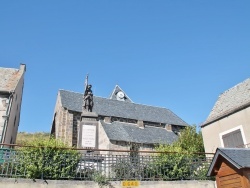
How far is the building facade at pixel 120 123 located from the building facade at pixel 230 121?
911 cm

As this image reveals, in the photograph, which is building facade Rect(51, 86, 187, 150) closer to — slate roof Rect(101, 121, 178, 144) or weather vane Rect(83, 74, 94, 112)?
slate roof Rect(101, 121, 178, 144)

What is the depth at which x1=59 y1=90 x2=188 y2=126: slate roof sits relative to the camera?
2781 cm

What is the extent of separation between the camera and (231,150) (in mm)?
9227

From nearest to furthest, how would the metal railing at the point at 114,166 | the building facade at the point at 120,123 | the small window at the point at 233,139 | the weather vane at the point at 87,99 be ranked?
the metal railing at the point at 114,166 < the weather vane at the point at 87,99 < the small window at the point at 233,139 < the building facade at the point at 120,123

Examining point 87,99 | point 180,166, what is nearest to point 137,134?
point 87,99

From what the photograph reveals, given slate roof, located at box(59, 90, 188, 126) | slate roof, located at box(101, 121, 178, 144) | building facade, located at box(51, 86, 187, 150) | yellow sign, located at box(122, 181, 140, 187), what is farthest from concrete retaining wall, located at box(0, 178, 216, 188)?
slate roof, located at box(59, 90, 188, 126)

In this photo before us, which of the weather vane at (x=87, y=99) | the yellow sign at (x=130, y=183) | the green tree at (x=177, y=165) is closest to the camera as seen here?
the yellow sign at (x=130, y=183)

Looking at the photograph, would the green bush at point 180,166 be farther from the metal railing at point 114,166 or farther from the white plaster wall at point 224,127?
the white plaster wall at point 224,127

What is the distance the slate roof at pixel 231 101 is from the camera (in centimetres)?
1449

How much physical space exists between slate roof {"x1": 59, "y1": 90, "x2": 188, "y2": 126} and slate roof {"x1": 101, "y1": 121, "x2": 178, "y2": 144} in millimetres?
1493

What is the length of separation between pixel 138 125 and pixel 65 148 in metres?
20.0

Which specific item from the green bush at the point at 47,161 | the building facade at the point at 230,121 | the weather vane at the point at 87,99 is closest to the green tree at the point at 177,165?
the green bush at the point at 47,161

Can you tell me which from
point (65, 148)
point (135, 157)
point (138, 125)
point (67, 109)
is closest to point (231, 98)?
point (135, 157)

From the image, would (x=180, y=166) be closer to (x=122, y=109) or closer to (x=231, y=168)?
(x=231, y=168)
